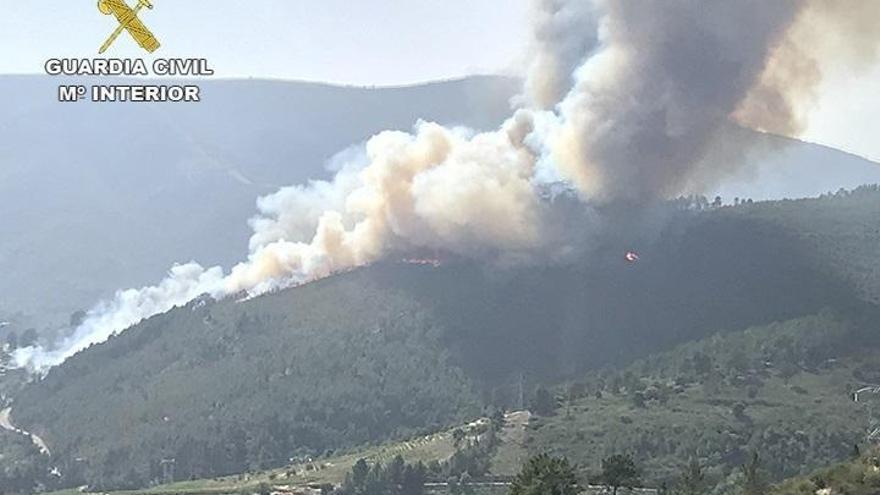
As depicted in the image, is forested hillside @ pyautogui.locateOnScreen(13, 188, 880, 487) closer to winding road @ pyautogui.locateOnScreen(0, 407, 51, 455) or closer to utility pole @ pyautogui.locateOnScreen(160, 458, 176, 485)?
utility pole @ pyautogui.locateOnScreen(160, 458, 176, 485)

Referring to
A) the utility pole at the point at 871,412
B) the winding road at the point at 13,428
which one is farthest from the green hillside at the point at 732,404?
the winding road at the point at 13,428

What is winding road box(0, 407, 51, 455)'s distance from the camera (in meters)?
160

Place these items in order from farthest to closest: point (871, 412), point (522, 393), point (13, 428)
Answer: point (13, 428)
point (522, 393)
point (871, 412)

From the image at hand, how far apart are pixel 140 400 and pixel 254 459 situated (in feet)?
115

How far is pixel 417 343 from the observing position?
6806 inches

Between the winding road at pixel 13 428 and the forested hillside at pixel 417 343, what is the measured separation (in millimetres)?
1730

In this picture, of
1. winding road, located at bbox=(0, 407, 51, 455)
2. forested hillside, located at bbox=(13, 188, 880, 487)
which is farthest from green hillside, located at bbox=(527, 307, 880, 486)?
winding road, located at bbox=(0, 407, 51, 455)

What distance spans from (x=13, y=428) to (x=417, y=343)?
209 feet

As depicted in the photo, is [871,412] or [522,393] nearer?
[871,412]

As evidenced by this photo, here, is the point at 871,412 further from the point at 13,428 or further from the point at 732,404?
the point at 13,428

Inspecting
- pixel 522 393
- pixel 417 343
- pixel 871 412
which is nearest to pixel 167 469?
pixel 522 393

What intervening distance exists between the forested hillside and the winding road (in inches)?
68.1

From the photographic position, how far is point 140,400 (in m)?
169

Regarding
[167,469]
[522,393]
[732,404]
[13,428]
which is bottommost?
[732,404]
